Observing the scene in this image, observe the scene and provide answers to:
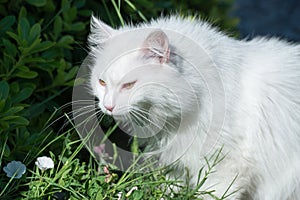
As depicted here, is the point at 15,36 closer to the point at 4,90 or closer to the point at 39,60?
the point at 39,60

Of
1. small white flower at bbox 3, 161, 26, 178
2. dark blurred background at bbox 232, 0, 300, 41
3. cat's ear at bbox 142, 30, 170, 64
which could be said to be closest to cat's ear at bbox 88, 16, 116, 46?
cat's ear at bbox 142, 30, 170, 64

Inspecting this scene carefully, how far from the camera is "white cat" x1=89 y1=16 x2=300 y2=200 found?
8.45ft

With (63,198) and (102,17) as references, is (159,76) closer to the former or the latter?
(63,198)

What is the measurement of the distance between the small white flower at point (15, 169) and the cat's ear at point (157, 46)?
2.29 feet

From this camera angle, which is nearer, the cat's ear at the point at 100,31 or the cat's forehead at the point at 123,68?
the cat's forehead at the point at 123,68

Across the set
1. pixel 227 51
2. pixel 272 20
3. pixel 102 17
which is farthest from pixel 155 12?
pixel 272 20

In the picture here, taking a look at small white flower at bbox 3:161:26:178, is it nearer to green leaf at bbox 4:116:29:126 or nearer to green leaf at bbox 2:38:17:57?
green leaf at bbox 4:116:29:126

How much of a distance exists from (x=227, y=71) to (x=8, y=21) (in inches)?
42.9

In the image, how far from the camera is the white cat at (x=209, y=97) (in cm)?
258

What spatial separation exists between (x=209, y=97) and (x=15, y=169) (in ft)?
2.85

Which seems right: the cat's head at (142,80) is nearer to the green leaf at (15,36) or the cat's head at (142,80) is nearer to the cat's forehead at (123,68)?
the cat's forehead at (123,68)

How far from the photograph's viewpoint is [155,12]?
12.3 feet

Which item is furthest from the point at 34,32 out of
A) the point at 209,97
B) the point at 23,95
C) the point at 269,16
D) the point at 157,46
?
the point at 269,16

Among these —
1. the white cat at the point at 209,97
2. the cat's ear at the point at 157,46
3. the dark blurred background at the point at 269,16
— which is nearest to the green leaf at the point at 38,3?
the white cat at the point at 209,97
